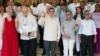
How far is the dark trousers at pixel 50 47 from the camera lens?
387 inches

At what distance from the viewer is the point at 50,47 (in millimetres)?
9906

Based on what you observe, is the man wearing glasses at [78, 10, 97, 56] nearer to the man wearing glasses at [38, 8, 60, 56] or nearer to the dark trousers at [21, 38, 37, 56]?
the man wearing glasses at [38, 8, 60, 56]

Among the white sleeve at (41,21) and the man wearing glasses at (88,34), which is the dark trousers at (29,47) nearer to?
the white sleeve at (41,21)

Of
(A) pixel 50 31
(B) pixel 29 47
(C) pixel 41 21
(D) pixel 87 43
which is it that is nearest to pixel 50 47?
(A) pixel 50 31

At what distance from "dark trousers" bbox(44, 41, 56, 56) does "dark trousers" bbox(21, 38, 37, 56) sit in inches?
12.3

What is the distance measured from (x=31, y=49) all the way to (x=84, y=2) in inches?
79.7

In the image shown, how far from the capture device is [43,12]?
10125 mm

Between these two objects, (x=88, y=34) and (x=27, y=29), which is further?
(x=88, y=34)

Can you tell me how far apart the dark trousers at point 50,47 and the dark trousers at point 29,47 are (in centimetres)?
31

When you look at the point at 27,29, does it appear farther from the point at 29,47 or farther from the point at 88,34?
the point at 88,34

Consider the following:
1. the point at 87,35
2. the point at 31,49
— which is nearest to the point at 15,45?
the point at 31,49

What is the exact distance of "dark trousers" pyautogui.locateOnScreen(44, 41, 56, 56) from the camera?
9837 mm

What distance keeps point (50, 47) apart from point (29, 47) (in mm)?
545

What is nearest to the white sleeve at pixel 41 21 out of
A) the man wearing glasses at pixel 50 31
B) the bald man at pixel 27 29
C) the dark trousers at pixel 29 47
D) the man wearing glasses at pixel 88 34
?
the man wearing glasses at pixel 50 31
